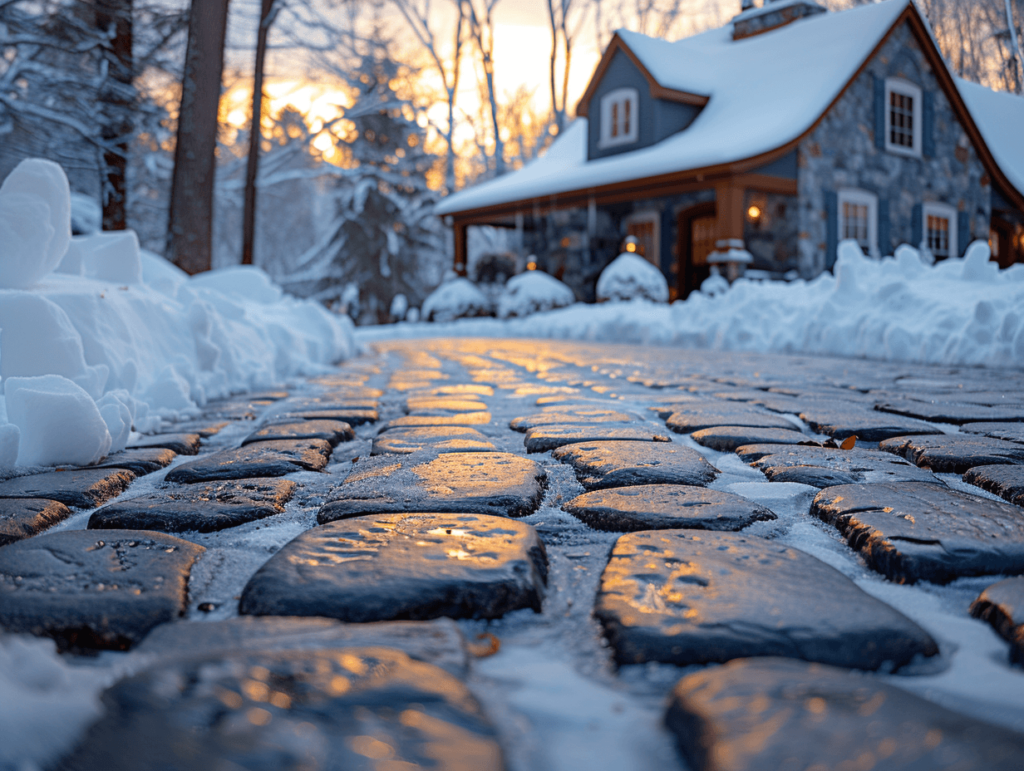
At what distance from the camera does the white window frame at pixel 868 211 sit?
46.8ft

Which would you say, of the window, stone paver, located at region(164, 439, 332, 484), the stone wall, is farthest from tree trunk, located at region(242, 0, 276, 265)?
stone paver, located at region(164, 439, 332, 484)

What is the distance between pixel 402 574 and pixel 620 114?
16143 millimetres

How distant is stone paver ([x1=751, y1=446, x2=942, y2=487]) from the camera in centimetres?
180

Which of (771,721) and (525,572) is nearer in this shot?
(771,721)

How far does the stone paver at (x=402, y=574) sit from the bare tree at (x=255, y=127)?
13.7 metres

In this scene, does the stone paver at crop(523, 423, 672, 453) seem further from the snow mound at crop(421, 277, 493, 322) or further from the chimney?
the chimney

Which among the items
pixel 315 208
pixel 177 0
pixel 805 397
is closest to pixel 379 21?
pixel 177 0

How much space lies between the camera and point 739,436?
2363 millimetres

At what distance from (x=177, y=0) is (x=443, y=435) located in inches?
448

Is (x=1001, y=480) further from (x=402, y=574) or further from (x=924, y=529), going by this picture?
(x=402, y=574)

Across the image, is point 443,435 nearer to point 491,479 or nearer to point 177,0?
point 491,479

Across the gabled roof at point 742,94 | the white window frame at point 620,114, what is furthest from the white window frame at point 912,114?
the white window frame at point 620,114

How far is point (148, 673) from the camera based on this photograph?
80 cm

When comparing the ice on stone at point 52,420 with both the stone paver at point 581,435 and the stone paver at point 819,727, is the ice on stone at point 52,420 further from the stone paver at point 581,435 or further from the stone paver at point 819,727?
the stone paver at point 819,727
